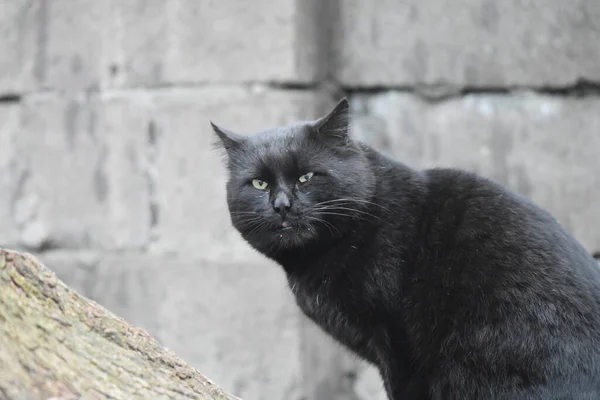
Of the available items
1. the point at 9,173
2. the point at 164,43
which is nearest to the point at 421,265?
the point at 164,43

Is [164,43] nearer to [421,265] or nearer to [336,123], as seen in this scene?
[336,123]

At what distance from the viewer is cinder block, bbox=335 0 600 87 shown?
388cm

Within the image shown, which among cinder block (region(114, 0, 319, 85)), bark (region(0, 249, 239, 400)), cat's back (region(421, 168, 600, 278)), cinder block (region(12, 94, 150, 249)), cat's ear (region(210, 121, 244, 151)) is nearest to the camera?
bark (region(0, 249, 239, 400))

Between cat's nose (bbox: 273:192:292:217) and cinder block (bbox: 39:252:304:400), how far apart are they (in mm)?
1348

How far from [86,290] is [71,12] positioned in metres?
1.39

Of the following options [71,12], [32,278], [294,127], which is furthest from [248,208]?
[71,12]

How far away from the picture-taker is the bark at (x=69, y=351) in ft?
5.24

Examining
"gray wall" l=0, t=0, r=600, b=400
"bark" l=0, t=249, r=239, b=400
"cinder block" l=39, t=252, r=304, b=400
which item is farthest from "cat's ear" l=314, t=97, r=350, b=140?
"cinder block" l=39, t=252, r=304, b=400

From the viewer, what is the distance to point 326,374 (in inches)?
153

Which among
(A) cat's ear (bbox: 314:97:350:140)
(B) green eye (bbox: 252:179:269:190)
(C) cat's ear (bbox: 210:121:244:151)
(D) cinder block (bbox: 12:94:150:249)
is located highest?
(A) cat's ear (bbox: 314:97:350:140)

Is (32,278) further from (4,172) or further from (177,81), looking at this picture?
(4,172)

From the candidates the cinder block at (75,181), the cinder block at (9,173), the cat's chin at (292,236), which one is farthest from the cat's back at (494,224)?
the cinder block at (9,173)

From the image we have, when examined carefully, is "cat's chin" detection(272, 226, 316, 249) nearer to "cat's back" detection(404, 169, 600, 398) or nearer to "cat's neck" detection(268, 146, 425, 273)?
"cat's neck" detection(268, 146, 425, 273)

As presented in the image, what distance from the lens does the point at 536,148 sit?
12.9 ft
